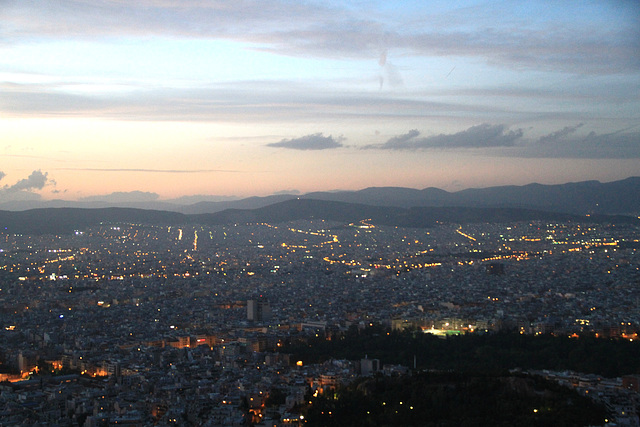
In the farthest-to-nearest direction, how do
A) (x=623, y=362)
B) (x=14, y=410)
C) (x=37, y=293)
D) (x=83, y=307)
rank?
(x=37, y=293)
(x=83, y=307)
(x=623, y=362)
(x=14, y=410)

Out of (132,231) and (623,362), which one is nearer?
(623,362)

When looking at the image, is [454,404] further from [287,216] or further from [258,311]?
[287,216]

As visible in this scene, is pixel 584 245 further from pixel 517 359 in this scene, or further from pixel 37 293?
pixel 517 359

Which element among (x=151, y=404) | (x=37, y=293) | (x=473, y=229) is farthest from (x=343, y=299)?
(x=473, y=229)

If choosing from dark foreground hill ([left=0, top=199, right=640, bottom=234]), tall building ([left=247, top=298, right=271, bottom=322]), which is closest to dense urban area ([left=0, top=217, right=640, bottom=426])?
tall building ([left=247, top=298, right=271, bottom=322])

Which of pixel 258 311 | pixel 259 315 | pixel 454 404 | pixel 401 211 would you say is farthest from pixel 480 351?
pixel 401 211

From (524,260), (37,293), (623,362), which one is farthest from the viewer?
(524,260)
